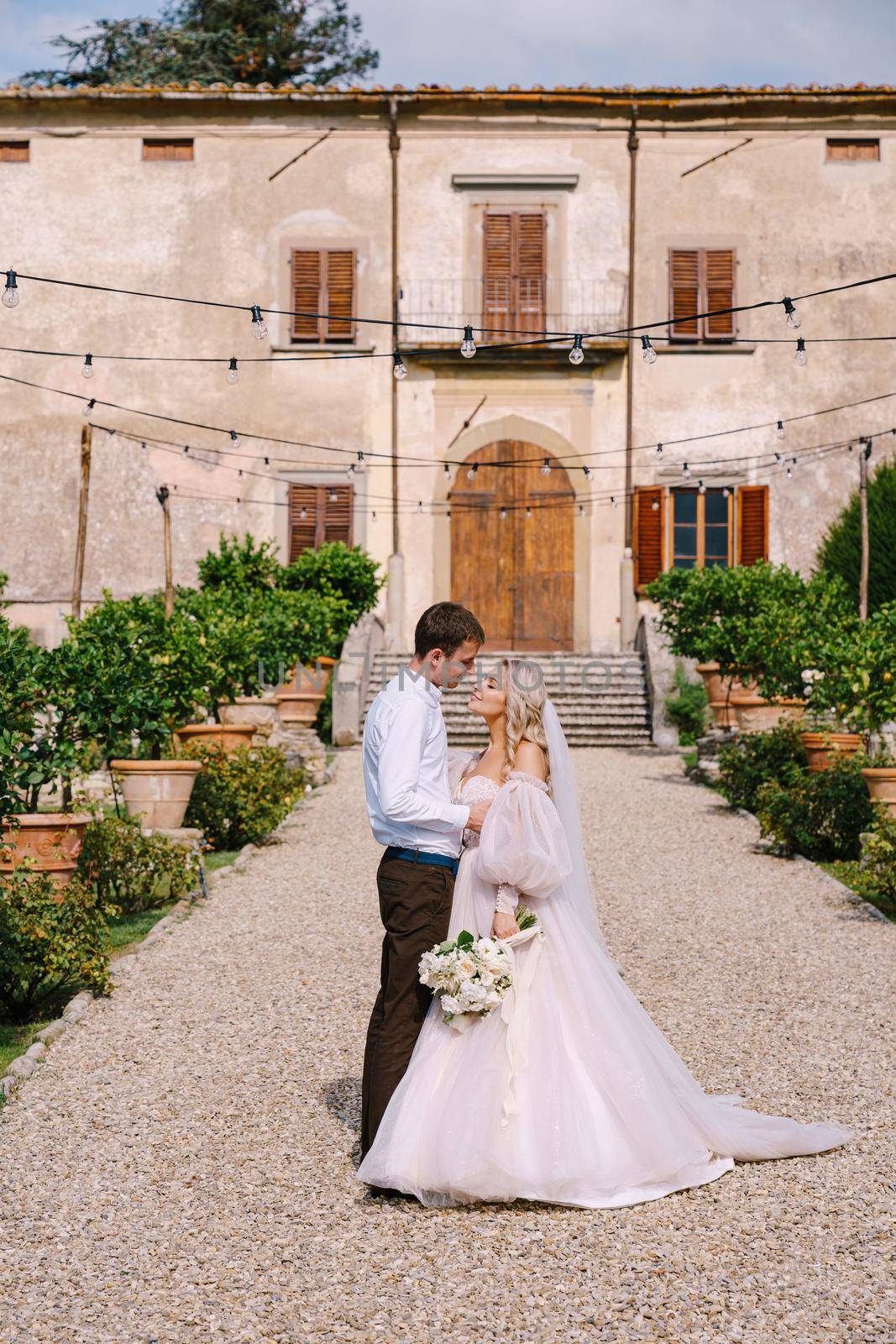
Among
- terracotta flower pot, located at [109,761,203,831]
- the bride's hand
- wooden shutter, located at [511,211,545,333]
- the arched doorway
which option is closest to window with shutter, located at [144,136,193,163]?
wooden shutter, located at [511,211,545,333]

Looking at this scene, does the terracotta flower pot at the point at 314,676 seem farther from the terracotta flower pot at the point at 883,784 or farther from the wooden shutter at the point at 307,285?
the terracotta flower pot at the point at 883,784

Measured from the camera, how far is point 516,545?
19609 millimetres

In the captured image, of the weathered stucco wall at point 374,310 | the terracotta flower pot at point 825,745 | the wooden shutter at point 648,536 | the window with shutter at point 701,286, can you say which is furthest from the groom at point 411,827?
the window with shutter at point 701,286

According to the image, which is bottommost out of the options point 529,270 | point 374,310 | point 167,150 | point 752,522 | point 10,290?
point 752,522

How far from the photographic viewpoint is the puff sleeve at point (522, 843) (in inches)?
159

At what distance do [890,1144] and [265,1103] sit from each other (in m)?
1.99

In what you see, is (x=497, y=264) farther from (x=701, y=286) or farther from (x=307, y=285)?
(x=701, y=286)

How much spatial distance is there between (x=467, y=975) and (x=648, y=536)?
1561cm

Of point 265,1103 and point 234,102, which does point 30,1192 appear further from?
point 234,102

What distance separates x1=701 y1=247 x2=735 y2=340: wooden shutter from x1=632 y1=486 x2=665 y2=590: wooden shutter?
234 cm

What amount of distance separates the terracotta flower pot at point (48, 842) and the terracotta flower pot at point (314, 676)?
862cm

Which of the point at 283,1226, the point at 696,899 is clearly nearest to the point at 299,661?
the point at 696,899

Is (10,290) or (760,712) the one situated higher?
(10,290)

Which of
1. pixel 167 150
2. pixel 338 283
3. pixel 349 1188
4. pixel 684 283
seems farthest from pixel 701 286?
pixel 349 1188
